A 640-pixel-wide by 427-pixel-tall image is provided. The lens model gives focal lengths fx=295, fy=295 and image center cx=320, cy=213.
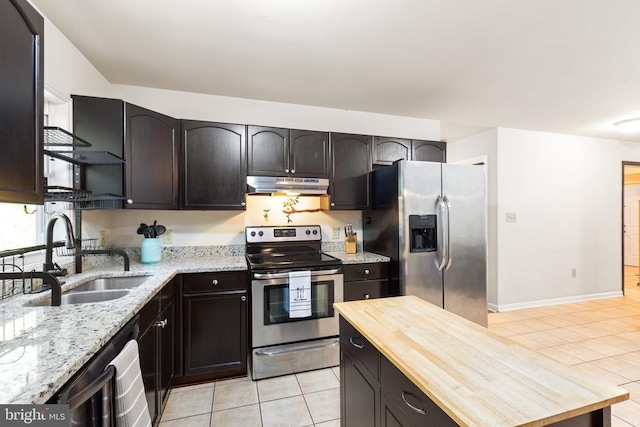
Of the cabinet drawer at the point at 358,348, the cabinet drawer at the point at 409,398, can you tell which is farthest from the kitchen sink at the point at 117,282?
the cabinet drawer at the point at 409,398

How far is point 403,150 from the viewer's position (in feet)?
10.7

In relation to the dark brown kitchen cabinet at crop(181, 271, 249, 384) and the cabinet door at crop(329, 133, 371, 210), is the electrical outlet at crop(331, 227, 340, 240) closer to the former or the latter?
the cabinet door at crop(329, 133, 371, 210)

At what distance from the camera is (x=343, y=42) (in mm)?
2066

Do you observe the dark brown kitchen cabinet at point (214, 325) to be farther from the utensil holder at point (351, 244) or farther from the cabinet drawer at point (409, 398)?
the cabinet drawer at point (409, 398)

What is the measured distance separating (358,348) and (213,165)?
201 centimetres

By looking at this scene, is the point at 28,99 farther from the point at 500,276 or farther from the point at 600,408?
the point at 500,276

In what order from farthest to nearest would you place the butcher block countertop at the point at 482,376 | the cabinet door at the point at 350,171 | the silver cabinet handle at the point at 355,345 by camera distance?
the cabinet door at the point at 350,171, the silver cabinet handle at the point at 355,345, the butcher block countertop at the point at 482,376

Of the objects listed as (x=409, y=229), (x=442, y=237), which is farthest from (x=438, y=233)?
(x=409, y=229)

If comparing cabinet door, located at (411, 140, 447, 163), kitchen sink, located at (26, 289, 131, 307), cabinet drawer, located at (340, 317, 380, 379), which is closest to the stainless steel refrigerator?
cabinet door, located at (411, 140, 447, 163)

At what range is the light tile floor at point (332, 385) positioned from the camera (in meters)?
1.95

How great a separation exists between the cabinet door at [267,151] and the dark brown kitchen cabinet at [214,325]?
38.5 inches

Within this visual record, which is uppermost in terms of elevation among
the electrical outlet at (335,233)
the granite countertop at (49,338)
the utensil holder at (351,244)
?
the electrical outlet at (335,233)

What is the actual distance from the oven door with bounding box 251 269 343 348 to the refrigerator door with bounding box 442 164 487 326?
110cm

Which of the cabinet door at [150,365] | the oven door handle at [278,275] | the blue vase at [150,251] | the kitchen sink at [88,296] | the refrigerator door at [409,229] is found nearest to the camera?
the cabinet door at [150,365]
